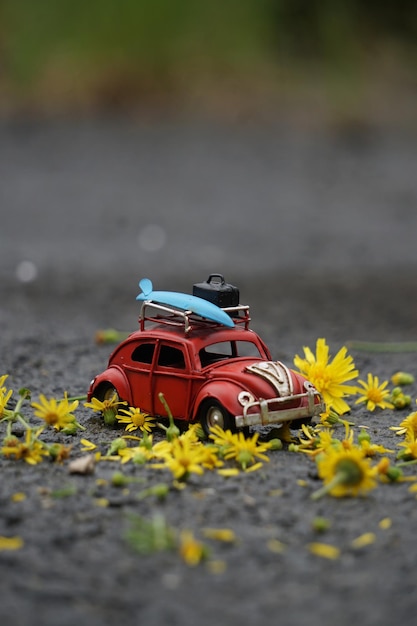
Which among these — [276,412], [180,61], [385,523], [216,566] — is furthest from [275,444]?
[180,61]

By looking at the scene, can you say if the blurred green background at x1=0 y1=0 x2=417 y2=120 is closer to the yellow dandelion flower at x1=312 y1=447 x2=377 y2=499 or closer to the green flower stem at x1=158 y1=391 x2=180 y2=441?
the green flower stem at x1=158 y1=391 x2=180 y2=441

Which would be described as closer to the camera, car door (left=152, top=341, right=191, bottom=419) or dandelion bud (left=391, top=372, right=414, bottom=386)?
car door (left=152, top=341, right=191, bottom=419)

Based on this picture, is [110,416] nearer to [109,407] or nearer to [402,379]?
[109,407]

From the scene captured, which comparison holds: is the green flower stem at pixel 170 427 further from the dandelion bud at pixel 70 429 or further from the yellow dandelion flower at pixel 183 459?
the dandelion bud at pixel 70 429

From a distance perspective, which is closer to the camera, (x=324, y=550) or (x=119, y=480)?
(x=324, y=550)

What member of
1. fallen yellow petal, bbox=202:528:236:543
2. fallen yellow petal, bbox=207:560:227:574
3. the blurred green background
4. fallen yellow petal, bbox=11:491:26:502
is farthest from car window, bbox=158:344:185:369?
the blurred green background

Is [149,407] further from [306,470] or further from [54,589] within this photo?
[54,589]

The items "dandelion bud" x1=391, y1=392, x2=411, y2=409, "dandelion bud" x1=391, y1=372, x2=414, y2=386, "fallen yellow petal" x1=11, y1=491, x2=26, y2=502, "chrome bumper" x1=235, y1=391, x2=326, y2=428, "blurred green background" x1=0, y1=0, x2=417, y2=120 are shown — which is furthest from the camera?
"blurred green background" x1=0, y1=0, x2=417, y2=120
